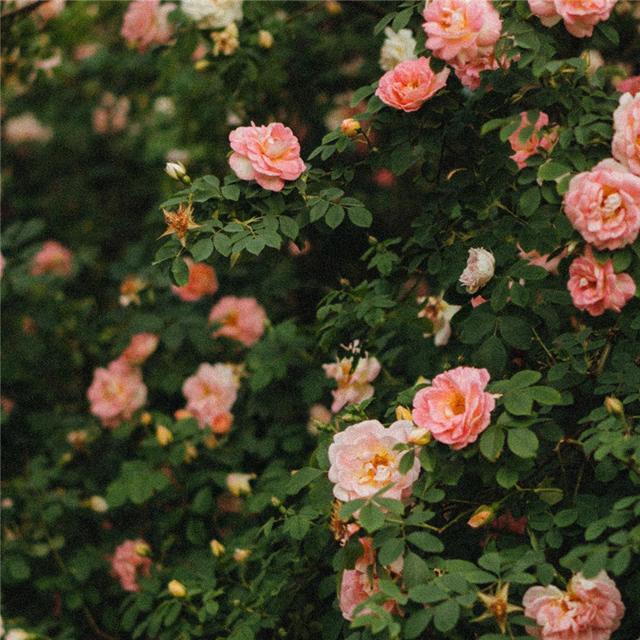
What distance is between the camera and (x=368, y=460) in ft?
5.08

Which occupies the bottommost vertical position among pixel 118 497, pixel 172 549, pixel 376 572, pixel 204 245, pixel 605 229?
pixel 172 549

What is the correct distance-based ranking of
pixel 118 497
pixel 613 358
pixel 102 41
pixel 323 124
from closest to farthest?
1. pixel 613 358
2. pixel 118 497
3. pixel 323 124
4. pixel 102 41

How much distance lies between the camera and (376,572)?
1509mm

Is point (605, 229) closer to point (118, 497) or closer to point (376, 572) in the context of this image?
point (376, 572)

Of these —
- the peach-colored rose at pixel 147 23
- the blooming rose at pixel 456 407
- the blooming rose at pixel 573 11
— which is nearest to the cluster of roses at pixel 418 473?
the blooming rose at pixel 456 407

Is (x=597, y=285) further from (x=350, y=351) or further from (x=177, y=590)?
(x=177, y=590)

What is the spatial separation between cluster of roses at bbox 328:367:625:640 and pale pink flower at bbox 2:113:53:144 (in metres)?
2.89

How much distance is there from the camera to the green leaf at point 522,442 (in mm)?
1429

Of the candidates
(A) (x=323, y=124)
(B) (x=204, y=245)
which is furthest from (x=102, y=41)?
(B) (x=204, y=245)

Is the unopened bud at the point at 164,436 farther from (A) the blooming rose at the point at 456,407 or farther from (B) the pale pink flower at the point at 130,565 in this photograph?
(A) the blooming rose at the point at 456,407

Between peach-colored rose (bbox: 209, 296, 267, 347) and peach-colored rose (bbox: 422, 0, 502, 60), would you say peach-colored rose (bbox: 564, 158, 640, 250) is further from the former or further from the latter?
peach-colored rose (bbox: 209, 296, 267, 347)

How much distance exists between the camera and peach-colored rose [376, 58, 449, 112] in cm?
171

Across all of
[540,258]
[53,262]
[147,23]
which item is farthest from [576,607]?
[53,262]

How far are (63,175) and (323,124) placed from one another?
57.2 inches
